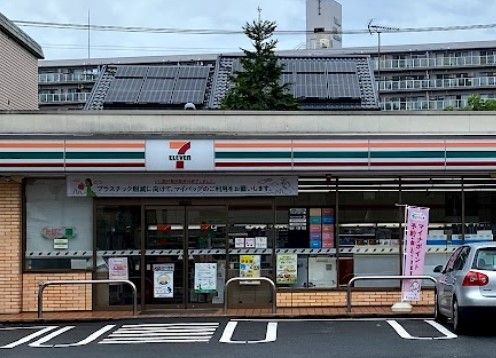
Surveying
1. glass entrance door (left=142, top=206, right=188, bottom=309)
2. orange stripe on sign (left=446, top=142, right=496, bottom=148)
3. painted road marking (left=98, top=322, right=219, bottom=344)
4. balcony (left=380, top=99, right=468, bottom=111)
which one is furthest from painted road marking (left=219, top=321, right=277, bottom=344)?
balcony (left=380, top=99, right=468, bottom=111)

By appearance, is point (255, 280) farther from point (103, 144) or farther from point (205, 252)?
point (103, 144)

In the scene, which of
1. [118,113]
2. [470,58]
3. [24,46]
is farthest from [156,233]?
[470,58]

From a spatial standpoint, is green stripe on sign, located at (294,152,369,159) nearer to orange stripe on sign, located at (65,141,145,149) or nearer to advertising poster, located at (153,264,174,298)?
orange stripe on sign, located at (65,141,145,149)

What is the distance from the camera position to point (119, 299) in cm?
1803

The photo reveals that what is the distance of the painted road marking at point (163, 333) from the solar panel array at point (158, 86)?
64.3 feet

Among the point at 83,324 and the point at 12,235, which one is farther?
the point at 12,235

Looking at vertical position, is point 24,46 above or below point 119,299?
above

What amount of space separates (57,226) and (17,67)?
7.17 meters

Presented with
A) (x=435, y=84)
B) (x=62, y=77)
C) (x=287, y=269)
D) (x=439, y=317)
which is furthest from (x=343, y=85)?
(x=62, y=77)

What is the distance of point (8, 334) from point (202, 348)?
14.2ft

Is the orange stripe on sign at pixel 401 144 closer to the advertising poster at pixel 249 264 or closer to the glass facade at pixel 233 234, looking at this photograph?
the glass facade at pixel 233 234

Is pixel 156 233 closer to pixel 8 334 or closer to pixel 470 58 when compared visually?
pixel 8 334

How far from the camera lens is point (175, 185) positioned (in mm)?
17797

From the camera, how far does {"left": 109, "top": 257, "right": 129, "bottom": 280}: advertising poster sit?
1797cm
